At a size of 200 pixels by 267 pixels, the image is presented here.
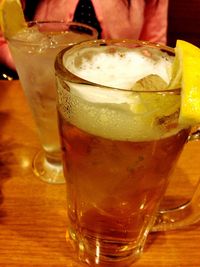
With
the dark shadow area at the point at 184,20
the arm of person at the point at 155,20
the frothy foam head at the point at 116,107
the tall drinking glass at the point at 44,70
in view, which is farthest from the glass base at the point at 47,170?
the dark shadow area at the point at 184,20

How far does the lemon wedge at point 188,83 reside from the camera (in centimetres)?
37

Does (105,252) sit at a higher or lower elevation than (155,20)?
higher

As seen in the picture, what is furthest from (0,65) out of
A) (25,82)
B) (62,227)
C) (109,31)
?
(62,227)

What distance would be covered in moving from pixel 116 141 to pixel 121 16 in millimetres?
1146

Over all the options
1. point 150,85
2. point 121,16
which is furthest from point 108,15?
point 150,85

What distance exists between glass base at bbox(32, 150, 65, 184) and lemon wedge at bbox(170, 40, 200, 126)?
31 centimetres

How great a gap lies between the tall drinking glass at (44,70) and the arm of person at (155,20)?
982mm

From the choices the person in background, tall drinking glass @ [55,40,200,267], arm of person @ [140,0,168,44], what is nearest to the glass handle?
tall drinking glass @ [55,40,200,267]

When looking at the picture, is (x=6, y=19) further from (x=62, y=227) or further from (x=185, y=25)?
(x=185, y=25)

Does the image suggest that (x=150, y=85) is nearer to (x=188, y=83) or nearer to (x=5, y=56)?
(x=188, y=83)

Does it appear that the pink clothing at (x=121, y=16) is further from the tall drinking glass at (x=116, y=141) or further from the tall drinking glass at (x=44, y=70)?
the tall drinking glass at (x=116, y=141)

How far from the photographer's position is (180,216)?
1.77ft

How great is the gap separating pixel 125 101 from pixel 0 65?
100cm

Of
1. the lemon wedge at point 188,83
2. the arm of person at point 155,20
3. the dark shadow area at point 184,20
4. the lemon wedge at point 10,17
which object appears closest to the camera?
the lemon wedge at point 188,83
